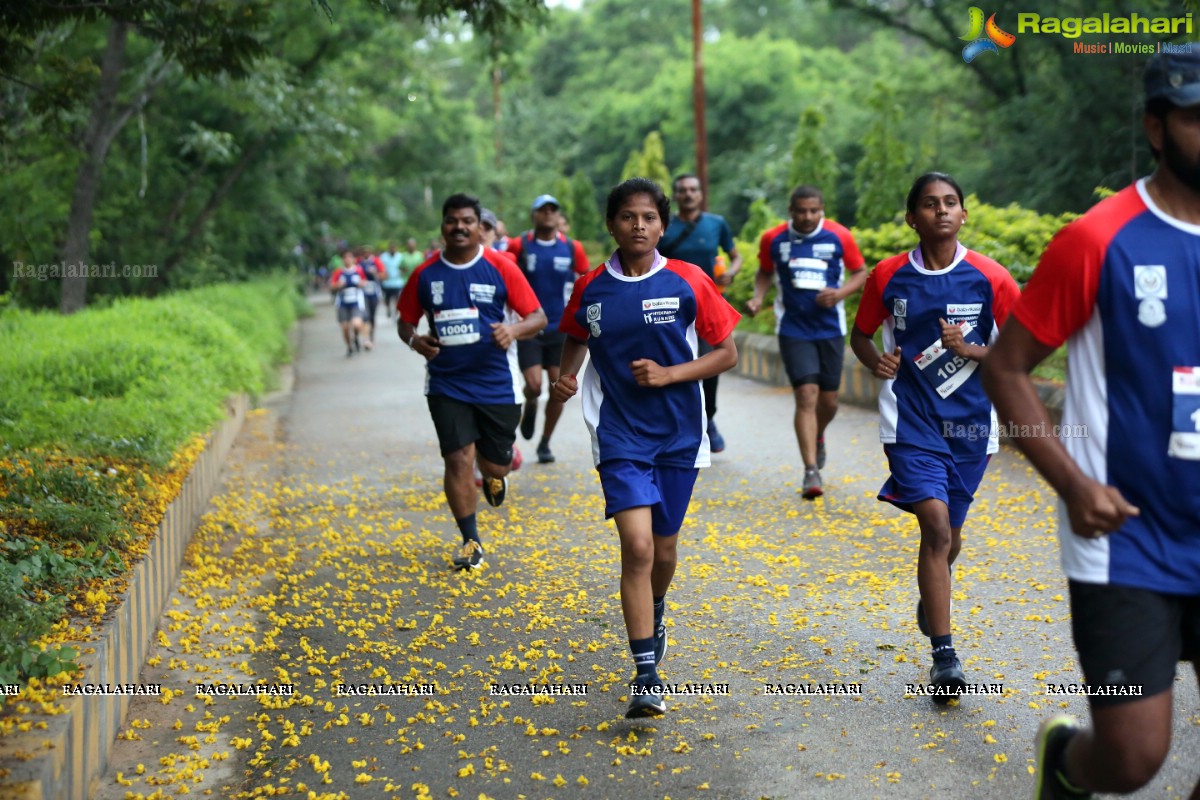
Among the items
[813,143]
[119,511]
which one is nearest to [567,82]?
[813,143]

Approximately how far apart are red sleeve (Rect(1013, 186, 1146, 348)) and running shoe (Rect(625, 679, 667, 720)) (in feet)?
7.69

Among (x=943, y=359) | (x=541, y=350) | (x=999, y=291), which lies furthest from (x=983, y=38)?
(x=943, y=359)

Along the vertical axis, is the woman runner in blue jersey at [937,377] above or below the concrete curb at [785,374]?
above

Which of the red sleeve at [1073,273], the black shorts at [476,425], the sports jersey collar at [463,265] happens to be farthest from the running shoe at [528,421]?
the red sleeve at [1073,273]

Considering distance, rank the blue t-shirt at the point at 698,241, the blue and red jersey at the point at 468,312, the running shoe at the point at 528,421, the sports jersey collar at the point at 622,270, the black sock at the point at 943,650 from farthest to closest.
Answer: the running shoe at the point at 528,421, the blue t-shirt at the point at 698,241, the blue and red jersey at the point at 468,312, the sports jersey collar at the point at 622,270, the black sock at the point at 943,650

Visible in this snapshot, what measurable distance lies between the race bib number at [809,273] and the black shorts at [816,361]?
1.22 ft

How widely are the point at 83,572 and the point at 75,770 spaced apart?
1.56 meters

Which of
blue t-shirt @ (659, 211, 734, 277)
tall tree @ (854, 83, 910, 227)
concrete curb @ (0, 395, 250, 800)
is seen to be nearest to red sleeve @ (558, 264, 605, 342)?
concrete curb @ (0, 395, 250, 800)

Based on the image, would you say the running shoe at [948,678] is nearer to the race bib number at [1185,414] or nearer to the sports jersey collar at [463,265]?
the race bib number at [1185,414]

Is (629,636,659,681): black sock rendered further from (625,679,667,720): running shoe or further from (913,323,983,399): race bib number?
(913,323,983,399): race bib number

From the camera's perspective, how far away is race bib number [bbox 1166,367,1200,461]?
321 cm

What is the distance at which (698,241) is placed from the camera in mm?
10945

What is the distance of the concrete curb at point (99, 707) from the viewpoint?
4.01 m

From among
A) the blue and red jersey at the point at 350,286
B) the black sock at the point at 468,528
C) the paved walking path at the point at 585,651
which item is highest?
the blue and red jersey at the point at 350,286
